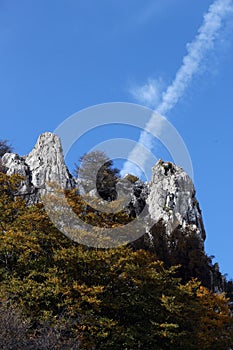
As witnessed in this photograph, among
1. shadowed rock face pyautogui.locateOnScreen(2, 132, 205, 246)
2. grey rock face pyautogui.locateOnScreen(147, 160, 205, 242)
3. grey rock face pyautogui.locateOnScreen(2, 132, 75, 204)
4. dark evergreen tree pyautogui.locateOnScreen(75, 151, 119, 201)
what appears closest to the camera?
grey rock face pyautogui.locateOnScreen(147, 160, 205, 242)

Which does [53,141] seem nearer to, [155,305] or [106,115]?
[106,115]

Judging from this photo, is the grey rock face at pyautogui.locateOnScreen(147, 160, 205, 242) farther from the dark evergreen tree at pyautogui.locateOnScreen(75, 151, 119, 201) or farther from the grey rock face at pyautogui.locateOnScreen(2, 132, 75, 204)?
the grey rock face at pyautogui.locateOnScreen(2, 132, 75, 204)

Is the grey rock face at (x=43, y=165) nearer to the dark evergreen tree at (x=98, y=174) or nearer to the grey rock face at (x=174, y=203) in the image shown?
the dark evergreen tree at (x=98, y=174)

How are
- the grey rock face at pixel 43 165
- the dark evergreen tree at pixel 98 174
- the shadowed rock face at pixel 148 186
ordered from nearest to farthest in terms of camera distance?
the shadowed rock face at pixel 148 186
the grey rock face at pixel 43 165
the dark evergreen tree at pixel 98 174

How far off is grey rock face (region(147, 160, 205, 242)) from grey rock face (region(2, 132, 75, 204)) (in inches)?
400

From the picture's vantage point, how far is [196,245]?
51812 millimetres

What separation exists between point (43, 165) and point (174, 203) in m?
16.1

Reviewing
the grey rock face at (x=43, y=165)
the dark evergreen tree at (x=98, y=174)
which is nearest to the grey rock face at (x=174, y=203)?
the dark evergreen tree at (x=98, y=174)

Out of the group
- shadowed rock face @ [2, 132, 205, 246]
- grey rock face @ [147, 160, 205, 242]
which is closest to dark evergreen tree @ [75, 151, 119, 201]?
shadowed rock face @ [2, 132, 205, 246]

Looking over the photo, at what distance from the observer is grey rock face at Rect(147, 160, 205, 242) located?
56.5 m

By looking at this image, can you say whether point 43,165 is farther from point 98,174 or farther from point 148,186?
point 148,186

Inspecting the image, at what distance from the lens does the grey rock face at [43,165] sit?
57403 millimetres

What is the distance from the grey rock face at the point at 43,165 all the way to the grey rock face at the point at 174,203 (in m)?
10.1

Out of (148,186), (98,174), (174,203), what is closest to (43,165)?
(98,174)
